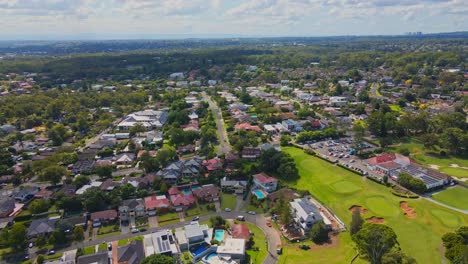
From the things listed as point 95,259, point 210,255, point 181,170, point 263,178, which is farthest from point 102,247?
point 263,178

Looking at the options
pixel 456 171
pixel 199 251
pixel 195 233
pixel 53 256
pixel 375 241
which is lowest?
pixel 53 256

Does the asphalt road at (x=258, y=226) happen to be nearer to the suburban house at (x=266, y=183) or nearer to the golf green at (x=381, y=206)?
the suburban house at (x=266, y=183)

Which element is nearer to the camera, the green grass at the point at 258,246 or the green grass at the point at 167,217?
the green grass at the point at 258,246

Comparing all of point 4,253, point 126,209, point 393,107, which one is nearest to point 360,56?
point 393,107

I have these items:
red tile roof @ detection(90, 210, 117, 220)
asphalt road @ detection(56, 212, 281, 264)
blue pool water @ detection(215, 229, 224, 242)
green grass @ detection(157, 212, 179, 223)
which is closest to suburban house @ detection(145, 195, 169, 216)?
green grass @ detection(157, 212, 179, 223)

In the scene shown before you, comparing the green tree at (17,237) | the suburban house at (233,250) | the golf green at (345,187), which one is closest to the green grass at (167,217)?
the suburban house at (233,250)

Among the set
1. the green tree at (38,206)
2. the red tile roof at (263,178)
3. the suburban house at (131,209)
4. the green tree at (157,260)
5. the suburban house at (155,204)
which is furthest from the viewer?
the red tile roof at (263,178)

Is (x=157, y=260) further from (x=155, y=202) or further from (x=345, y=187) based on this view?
(x=345, y=187)
